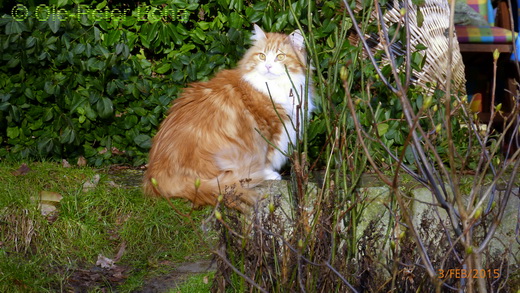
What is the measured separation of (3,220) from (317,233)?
150cm

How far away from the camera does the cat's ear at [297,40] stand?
3.25 meters

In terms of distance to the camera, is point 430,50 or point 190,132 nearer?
point 190,132

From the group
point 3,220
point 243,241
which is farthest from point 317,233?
point 3,220

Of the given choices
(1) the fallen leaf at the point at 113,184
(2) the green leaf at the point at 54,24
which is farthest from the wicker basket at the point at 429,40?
(2) the green leaf at the point at 54,24

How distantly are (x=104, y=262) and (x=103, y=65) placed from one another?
51.8 inches

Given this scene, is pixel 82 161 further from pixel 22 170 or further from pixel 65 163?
pixel 22 170

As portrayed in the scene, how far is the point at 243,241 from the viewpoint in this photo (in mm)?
2025

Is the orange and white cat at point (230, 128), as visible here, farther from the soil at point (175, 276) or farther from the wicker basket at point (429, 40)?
the wicker basket at point (429, 40)

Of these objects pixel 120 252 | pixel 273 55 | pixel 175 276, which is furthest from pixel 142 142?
pixel 175 276

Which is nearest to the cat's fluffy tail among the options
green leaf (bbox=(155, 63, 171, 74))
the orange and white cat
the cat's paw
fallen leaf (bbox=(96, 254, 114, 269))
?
the orange and white cat

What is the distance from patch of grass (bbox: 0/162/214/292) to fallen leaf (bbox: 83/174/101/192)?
0.08ft

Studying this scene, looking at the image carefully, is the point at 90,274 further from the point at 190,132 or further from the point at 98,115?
the point at 98,115
